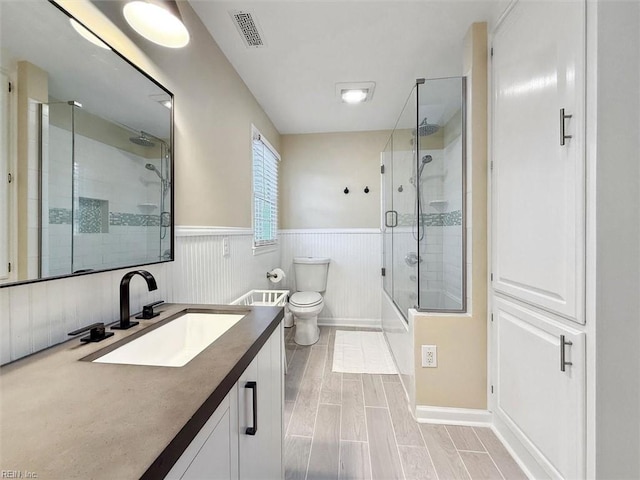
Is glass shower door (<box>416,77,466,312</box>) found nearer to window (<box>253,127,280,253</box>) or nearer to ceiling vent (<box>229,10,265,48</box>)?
ceiling vent (<box>229,10,265,48</box>)

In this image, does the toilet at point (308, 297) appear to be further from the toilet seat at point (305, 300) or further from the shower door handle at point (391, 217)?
the shower door handle at point (391, 217)

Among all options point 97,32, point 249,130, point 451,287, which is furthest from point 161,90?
point 451,287

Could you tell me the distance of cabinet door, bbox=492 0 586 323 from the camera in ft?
3.14

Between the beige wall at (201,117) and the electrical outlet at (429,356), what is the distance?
5.03 feet

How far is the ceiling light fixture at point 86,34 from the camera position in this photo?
31.9 inches

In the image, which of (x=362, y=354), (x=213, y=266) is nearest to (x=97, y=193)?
(x=213, y=266)

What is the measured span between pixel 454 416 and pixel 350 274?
1.82 m

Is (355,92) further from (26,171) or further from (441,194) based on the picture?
(26,171)

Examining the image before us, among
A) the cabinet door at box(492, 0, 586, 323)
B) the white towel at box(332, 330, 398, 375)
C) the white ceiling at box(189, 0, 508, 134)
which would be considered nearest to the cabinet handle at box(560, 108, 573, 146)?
the cabinet door at box(492, 0, 586, 323)

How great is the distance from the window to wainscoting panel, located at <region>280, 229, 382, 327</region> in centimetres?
59

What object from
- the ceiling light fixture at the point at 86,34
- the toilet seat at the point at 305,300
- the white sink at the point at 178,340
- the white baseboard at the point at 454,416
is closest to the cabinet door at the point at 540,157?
the white baseboard at the point at 454,416

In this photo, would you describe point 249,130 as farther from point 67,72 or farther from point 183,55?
point 67,72

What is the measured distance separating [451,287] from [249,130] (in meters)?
2.02

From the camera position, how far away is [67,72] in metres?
0.78
